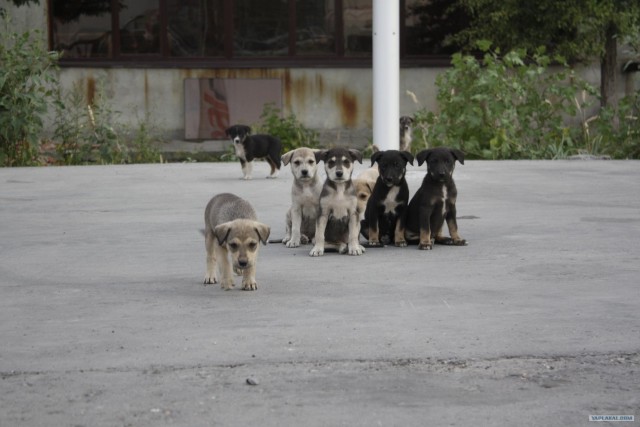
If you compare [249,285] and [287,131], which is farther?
[287,131]

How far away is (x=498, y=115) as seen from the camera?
1725 centimetres

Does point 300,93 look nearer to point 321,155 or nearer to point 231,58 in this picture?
point 231,58

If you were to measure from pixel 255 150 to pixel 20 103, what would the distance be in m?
3.68

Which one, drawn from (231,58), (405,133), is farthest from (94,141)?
(405,133)

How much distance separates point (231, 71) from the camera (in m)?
21.2

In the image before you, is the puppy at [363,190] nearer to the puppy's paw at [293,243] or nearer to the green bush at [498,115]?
the puppy's paw at [293,243]

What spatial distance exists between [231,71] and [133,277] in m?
13.7

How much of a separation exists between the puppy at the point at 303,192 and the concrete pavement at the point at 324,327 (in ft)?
0.61

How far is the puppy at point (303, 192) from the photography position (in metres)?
9.20

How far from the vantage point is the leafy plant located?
1936 cm

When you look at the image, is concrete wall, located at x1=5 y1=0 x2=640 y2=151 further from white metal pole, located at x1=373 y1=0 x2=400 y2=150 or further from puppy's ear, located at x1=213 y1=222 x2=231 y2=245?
puppy's ear, located at x1=213 y1=222 x2=231 y2=245

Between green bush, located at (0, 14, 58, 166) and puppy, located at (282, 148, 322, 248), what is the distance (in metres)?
7.75

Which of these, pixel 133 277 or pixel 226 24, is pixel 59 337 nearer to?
pixel 133 277

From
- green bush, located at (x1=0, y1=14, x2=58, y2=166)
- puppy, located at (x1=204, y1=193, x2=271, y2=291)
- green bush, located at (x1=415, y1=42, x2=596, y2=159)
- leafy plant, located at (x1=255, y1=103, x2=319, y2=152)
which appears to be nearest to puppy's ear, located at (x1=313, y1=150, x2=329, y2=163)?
puppy, located at (x1=204, y1=193, x2=271, y2=291)
